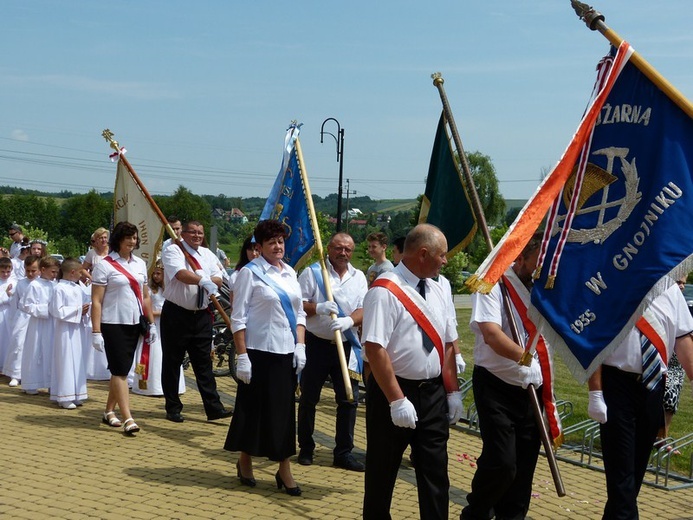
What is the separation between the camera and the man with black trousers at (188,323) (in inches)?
379

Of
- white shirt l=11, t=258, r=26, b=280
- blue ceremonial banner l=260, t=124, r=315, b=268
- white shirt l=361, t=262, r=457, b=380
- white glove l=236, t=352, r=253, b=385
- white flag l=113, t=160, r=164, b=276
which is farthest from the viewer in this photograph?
white shirt l=11, t=258, r=26, b=280

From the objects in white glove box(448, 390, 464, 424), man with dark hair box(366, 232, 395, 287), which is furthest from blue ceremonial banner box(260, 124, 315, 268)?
white glove box(448, 390, 464, 424)

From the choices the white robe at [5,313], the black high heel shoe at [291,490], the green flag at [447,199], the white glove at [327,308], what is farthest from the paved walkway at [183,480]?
the white robe at [5,313]

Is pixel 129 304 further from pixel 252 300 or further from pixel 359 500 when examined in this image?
pixel 359 500

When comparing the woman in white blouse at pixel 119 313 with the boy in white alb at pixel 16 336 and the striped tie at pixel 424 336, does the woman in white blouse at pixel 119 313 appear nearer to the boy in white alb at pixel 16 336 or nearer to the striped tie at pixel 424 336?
the boy in white alb at pixel 16 336

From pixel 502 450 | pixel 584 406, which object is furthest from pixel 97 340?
pixel 584 406

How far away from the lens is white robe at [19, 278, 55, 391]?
37.2 ft

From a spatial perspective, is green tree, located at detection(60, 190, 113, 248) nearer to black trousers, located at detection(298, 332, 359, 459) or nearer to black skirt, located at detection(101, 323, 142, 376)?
black skirt, located at detection(101, 323, 142, 376)

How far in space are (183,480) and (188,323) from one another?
7.94 ft

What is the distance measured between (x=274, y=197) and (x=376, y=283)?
374 cm

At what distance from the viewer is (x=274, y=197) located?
364 inches

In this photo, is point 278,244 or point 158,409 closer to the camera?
point 278,244

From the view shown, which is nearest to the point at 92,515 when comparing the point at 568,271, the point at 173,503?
the point at 173,503

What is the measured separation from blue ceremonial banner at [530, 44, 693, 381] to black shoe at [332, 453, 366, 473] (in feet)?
9.42
